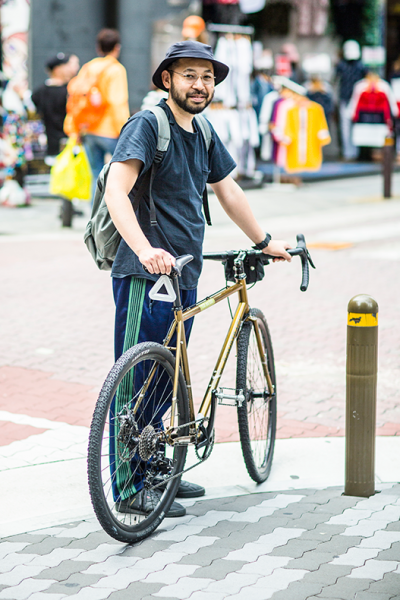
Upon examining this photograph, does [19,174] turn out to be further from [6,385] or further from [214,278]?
[6,385]

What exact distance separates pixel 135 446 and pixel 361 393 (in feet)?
3.67

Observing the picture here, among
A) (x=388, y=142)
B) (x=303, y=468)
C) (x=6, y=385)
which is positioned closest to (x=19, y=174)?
(x=388, y=142)

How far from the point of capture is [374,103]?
20469 millimetres

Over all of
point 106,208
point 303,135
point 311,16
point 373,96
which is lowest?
point 106,208

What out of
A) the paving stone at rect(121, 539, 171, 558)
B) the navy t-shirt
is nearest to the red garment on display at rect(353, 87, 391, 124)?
the navy t-shirt

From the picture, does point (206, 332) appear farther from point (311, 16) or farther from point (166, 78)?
point (311, 16)

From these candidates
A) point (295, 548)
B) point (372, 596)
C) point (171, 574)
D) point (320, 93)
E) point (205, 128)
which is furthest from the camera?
point (320, 93)

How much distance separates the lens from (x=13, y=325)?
23.8 feet

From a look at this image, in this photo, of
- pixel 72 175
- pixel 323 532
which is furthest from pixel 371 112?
pixel 323 532

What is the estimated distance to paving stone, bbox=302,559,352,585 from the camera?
3227mm

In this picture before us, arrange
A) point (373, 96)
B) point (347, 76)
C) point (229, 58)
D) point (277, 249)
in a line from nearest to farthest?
point (277, 249) → point (229, 58) → point (373, 96) → point (347, 76)

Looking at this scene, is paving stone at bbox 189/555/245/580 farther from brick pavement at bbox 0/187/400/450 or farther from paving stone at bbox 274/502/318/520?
brick pavement at bbox 0/187/400/450

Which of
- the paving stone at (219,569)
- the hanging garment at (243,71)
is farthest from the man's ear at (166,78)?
the hanging garment at (243,71)

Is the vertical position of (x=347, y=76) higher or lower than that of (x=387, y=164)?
higher
